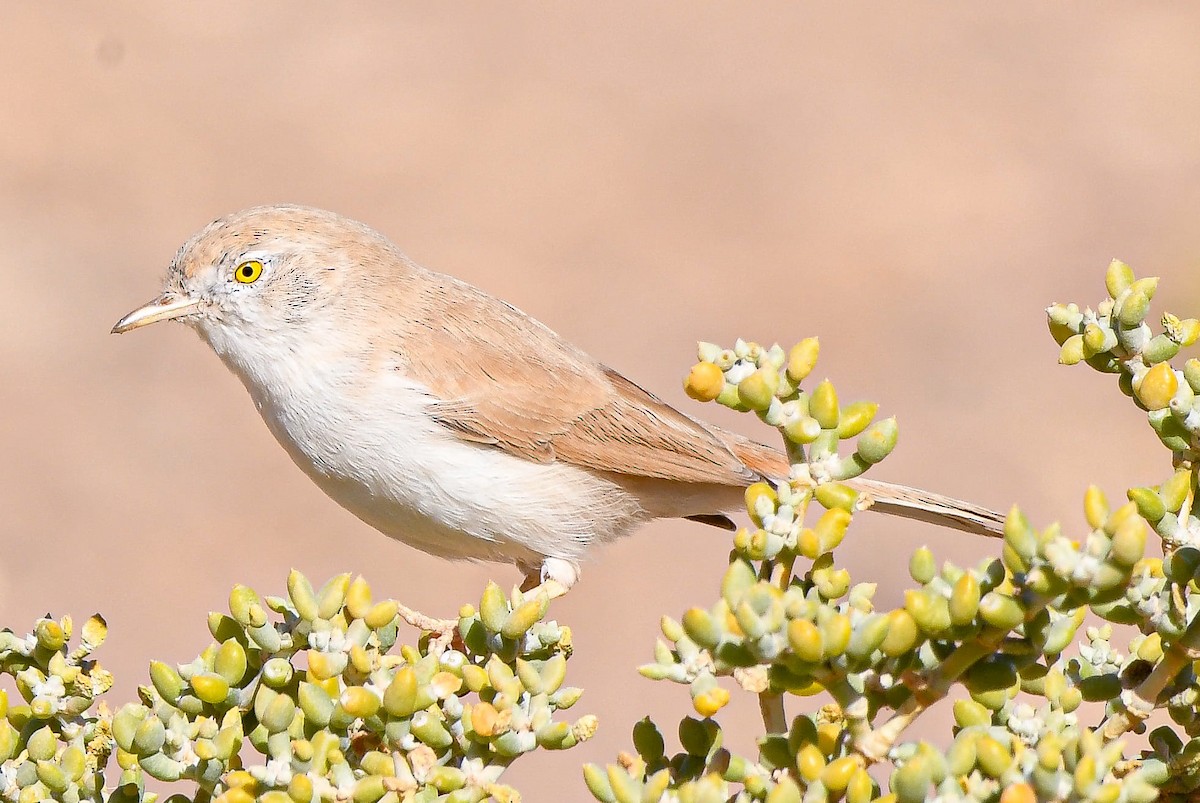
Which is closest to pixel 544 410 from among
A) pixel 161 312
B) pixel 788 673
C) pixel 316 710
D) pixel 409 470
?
pixel 409 470

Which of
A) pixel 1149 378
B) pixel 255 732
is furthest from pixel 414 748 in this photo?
pixel 1149 378

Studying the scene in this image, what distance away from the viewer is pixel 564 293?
42.4 ft

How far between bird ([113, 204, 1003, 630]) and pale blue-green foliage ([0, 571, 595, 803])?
1617 mm

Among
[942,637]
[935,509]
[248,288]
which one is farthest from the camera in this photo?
[248,288]

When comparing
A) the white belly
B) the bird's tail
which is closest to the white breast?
the white belly

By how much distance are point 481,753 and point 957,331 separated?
11.2 m

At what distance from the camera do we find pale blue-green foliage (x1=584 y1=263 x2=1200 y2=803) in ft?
6.48

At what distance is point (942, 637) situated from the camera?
2117 mm

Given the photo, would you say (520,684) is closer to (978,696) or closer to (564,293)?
(978,696)

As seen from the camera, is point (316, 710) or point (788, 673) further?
point (316, 710)

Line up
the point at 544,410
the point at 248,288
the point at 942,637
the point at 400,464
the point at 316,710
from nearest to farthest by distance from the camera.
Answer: the point at 942,637 → the point at 316,710 → the point at 400,464 → the point at 248,288 → the point at 544,410

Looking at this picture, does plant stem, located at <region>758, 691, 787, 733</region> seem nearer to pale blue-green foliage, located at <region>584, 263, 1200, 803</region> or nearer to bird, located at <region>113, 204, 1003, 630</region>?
pale blue-green foliage, located at <region>584, 263, 1200, 803</region>

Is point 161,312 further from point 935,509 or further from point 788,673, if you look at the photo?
point 788,673

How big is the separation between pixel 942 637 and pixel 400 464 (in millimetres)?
2477
